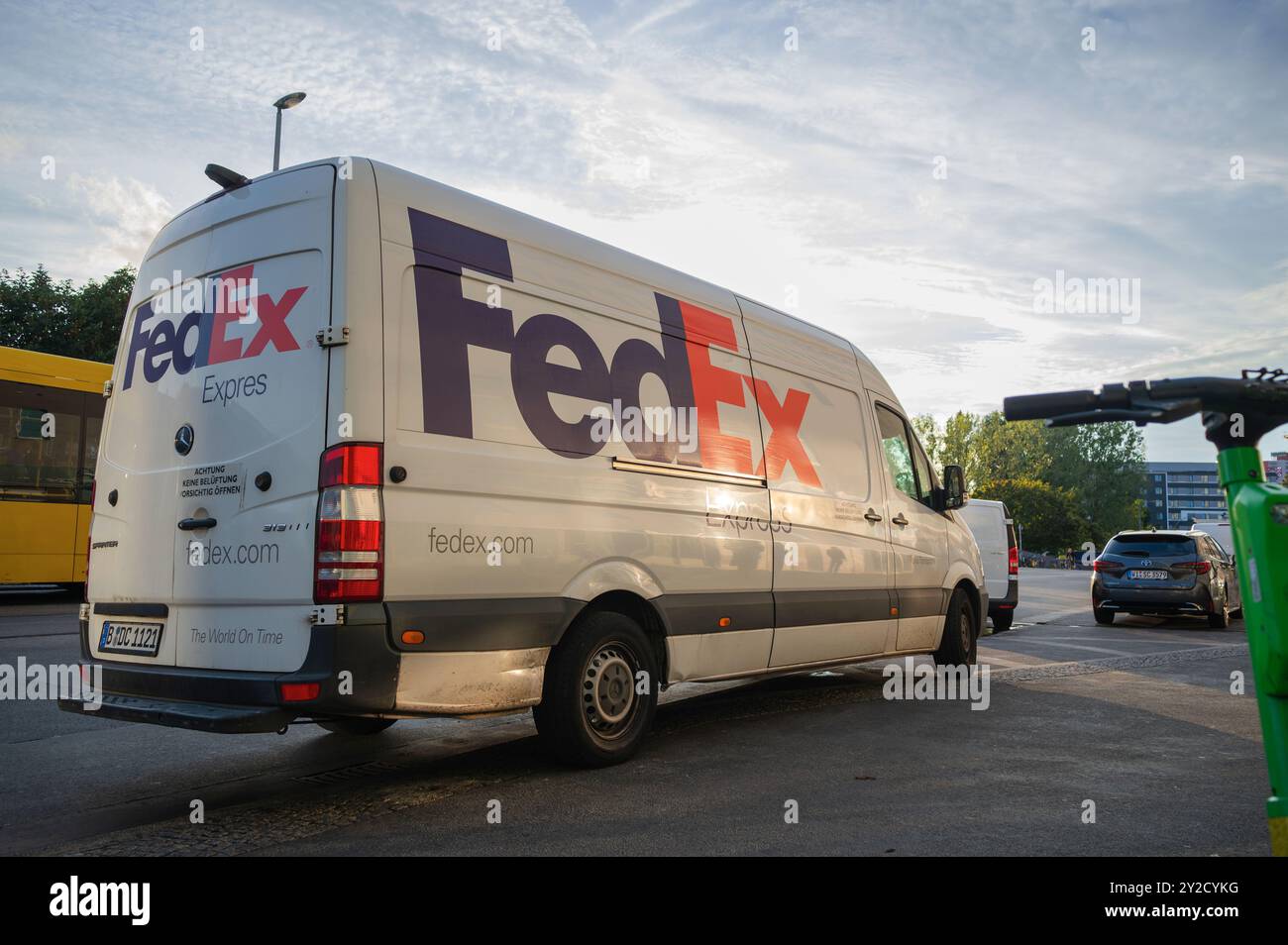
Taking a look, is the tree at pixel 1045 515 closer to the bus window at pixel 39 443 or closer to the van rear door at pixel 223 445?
the bus window at pixel 39 443

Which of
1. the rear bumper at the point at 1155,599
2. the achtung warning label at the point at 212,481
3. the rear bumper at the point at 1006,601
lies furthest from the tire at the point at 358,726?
the rear bumper at the point at 1155,599

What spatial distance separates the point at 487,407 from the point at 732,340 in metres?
2.36

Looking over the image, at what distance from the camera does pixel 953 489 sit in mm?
9203

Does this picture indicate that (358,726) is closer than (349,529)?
No

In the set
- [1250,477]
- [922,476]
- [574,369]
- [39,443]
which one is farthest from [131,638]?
[39,443]

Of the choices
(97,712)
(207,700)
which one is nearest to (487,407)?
(207,700)

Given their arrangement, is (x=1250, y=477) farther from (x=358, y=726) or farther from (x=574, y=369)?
(x=358, y=726)

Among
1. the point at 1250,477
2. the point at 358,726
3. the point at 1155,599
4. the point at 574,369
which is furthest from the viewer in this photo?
the point at 1155,599

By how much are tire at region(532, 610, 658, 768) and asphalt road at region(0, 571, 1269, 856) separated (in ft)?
0.48

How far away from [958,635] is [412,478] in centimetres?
616

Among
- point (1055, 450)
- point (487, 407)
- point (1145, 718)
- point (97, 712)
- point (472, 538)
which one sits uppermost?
point (1055, 450)
